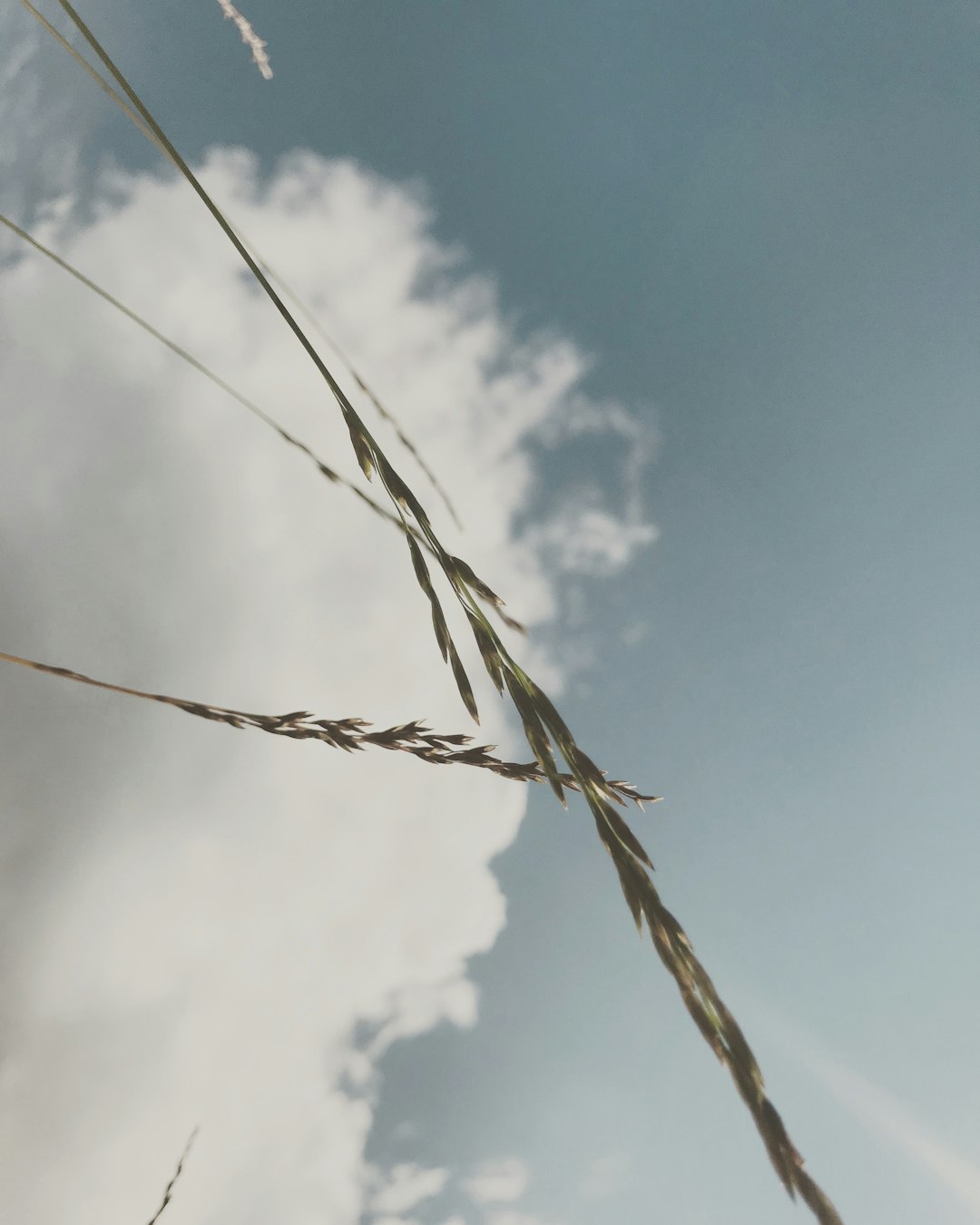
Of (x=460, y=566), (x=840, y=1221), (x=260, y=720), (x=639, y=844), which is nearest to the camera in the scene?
(x=840, y=1221)

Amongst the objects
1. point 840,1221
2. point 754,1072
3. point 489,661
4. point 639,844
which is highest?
point 489,661

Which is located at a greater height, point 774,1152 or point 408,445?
point 408,445

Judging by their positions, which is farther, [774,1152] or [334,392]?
[334,392]

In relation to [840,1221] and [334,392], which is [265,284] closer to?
[334,392]

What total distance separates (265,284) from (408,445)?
337 mm

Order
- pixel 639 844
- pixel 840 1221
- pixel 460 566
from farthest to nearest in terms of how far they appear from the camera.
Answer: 1. pixel 460 566
2. pixel 639 844
3. pixel 840 1221

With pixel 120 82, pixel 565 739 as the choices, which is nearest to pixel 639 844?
pixel 565 739

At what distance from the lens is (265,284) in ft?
3.01

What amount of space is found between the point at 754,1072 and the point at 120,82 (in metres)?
1.36

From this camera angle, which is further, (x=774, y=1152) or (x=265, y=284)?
(x=265, y=284)

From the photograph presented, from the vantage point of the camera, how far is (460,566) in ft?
2.95

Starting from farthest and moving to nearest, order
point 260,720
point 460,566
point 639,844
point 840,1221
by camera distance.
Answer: point 260,720 < point 460,566 < point 639,844 < point 840,1221

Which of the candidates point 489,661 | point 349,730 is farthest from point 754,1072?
point 349,730

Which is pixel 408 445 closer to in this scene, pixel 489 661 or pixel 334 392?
pixel 334 392
